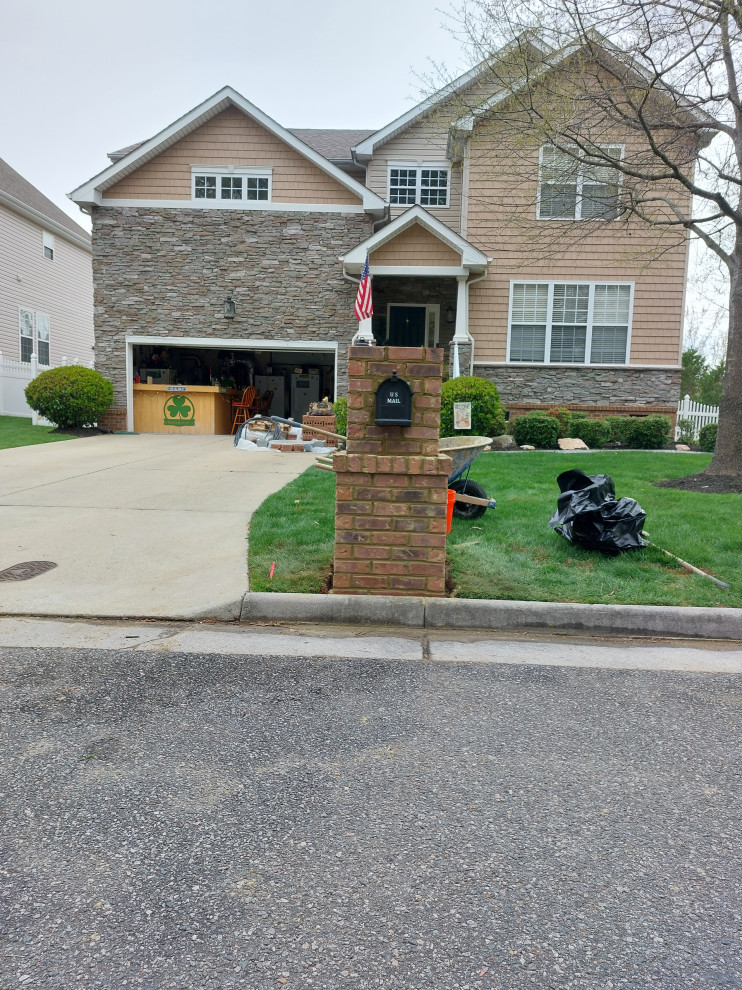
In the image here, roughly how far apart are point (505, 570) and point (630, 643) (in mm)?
1132

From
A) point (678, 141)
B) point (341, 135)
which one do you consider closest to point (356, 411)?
point (678, 141)

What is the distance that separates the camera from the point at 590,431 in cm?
1466

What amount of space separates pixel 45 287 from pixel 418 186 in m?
14.7

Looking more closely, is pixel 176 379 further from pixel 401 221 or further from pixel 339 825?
pixel 339 825

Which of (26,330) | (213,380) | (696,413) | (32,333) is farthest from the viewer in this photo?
(32,333)

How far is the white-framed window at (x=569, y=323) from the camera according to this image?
16828 millimetres

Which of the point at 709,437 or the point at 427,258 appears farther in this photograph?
the point at 427,258

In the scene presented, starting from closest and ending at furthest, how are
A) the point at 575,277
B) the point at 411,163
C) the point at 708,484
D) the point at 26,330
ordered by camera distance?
the point at 708,484 < the point at 575,277 < the point at 411,163 < the point at 26,330

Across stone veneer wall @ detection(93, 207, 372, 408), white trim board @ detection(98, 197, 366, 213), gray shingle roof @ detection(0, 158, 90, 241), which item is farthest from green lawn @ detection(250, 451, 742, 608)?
gray shingle roof @ detection(0, 158, 90, 241)

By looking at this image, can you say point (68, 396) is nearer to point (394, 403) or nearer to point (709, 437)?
point (394, 403)

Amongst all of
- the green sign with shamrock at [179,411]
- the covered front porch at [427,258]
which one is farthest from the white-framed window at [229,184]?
the green sign with shamrock at [179,411]

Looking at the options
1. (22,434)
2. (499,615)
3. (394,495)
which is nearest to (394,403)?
(394,495)

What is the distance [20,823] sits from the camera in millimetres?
2361

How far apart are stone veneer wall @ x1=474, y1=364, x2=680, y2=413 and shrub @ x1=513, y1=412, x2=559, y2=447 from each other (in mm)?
2952
